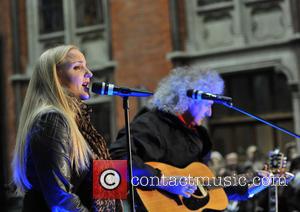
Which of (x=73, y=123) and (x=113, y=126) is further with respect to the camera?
(x=113, y=126)

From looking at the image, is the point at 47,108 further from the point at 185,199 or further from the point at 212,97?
the point at 185,199

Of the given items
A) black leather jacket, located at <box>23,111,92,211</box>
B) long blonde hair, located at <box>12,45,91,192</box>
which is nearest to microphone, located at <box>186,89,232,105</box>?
long blonde hair, located at <box>12,45,91,192</box>

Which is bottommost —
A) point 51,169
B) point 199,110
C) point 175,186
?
point 175,186

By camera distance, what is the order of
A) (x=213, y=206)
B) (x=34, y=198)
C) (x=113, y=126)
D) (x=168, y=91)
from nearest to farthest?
(x=34, y=198)
(x=213, y=206)
(x=168, y=91)
(x=113, y=126)

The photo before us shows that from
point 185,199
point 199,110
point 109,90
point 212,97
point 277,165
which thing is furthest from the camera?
point 199,110

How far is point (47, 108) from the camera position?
2408 mm

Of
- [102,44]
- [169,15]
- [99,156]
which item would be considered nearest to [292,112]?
[169,15]

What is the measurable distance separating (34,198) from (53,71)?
54 cm

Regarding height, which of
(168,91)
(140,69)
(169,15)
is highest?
(169,15)

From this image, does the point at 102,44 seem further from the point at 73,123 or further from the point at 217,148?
the point at 73,123

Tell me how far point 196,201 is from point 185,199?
92 mm

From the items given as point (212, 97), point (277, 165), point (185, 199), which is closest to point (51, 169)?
point (212, 97)

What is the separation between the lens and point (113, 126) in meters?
11.9

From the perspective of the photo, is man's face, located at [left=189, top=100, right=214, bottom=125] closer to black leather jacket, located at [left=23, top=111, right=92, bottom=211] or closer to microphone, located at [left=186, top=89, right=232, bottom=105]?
microphone, located at [left=186, top=89, right=232, bottom=105]
